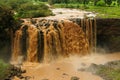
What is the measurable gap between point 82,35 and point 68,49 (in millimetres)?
1854

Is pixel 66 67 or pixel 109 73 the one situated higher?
pixel 109 73

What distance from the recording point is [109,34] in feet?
86.4

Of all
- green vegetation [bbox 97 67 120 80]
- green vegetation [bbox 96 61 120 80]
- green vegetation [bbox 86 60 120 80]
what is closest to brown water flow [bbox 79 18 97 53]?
green vegetation [bbox 86 60 120 80]

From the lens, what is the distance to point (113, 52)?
1035 inches

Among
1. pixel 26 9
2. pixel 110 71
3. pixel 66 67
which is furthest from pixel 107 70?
pixel 26 9

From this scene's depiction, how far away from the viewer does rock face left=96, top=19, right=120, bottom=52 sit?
85.5 ft

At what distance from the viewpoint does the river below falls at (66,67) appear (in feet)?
65.2

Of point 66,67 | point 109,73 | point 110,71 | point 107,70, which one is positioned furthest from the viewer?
point 66,67

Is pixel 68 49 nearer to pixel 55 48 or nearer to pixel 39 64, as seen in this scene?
pixel 55 48

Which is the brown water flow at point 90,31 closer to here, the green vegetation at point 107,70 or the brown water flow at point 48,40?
the brown water flow at point 48,40

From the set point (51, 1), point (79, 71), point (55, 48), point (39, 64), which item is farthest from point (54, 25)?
point (51, 1)

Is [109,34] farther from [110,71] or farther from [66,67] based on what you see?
[110,71]

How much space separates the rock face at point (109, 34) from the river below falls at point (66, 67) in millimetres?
956

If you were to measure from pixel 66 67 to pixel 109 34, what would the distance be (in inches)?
248
